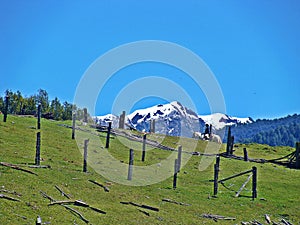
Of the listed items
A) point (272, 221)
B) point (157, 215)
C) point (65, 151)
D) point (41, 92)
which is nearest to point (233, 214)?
point (272, 221)

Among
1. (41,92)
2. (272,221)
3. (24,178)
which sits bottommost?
(272,221)

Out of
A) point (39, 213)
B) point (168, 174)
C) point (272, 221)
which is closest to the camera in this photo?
point (39, 213)

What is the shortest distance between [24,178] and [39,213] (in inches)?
250

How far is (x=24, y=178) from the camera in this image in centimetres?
3120

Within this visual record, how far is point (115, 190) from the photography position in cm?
3597

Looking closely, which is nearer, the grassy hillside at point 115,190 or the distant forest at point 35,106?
the grassy hillside at point 115,190

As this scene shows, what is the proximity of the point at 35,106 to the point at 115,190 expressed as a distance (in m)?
98.1

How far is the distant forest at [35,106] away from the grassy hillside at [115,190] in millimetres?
59249

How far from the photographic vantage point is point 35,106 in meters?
129

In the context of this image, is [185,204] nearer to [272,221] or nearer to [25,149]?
[272,221]

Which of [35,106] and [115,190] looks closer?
[115,190]

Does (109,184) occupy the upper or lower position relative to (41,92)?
lower

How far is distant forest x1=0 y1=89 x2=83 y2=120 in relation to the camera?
122 m

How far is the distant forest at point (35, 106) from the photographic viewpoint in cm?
12154
